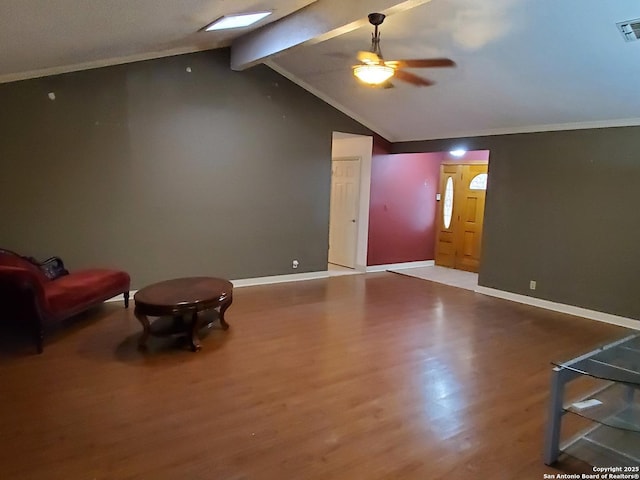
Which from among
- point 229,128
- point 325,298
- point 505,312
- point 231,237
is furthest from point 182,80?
point 505,312

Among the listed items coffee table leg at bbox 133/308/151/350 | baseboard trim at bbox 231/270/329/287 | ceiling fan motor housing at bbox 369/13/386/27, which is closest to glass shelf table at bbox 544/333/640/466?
ceiling fan motor housing at bbox 369/13/386/27

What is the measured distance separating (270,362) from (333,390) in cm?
72

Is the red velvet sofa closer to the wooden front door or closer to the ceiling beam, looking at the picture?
the ceiling beam

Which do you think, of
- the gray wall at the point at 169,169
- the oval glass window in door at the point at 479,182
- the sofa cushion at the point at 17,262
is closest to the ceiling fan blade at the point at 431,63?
the gray wall at the point at 169,169

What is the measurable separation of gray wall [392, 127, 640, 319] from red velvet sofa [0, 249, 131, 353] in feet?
16.8

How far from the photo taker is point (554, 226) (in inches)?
236

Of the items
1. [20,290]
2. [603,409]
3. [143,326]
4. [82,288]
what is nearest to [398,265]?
[143,326]

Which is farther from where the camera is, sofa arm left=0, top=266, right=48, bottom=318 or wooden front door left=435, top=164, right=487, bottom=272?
wooden front door left=435, top=164, right=487, bottom=272

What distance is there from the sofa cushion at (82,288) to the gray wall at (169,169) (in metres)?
0.62

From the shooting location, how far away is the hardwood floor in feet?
8.14

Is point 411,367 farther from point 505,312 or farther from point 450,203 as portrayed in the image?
point 450,203

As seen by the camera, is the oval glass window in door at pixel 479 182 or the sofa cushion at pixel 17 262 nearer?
the sofa cushion at pixel 17 262

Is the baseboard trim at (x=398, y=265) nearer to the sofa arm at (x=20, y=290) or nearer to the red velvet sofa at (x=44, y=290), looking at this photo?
the red velvet sofa at (x=44, y=290)

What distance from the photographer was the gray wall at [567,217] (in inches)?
210
